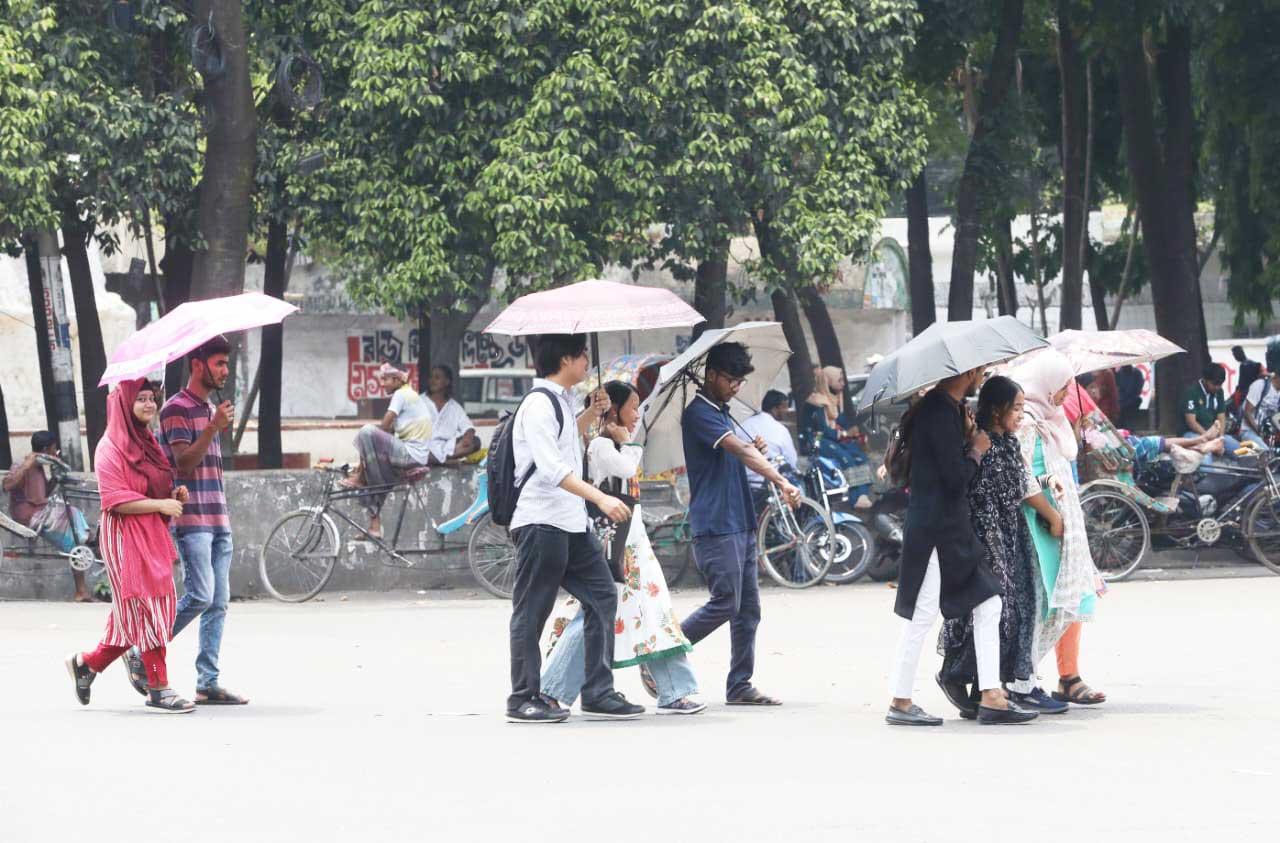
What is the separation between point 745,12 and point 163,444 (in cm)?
792

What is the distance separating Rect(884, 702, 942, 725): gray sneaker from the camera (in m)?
7.61

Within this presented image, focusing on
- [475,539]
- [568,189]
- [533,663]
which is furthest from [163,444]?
[568,189]

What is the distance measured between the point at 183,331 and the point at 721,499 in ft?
8.02

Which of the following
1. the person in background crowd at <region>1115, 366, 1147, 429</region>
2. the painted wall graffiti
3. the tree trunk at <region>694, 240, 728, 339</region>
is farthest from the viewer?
the painted wall graffiti

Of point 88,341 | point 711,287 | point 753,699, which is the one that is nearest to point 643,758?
point 753,699

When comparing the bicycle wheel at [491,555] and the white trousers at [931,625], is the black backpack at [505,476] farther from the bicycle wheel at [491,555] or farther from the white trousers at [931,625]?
the bicycle wheel at [491,555]

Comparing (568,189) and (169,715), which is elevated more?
(568,189)

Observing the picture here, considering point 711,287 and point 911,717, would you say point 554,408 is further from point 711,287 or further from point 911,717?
point 711,287

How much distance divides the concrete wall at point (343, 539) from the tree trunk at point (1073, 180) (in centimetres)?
1044

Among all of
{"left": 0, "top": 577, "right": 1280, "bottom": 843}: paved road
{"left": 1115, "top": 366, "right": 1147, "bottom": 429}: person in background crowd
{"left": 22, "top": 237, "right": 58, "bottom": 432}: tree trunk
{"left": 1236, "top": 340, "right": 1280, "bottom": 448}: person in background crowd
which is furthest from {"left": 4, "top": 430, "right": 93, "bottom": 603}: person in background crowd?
{"left": 1115, "top": 366, "right": 1147, "bottom": 429}: person in background crowd

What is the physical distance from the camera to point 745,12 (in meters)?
14.8

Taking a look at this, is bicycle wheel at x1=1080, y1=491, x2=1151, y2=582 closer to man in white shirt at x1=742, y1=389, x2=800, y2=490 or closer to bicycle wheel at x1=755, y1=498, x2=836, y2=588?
bicycle wheel at x1=755, y1=498, x2=836, y2=588

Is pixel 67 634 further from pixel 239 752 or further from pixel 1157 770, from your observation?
pixel 1157 770

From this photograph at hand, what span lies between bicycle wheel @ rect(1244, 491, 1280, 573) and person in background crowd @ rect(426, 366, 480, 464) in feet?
19.9
